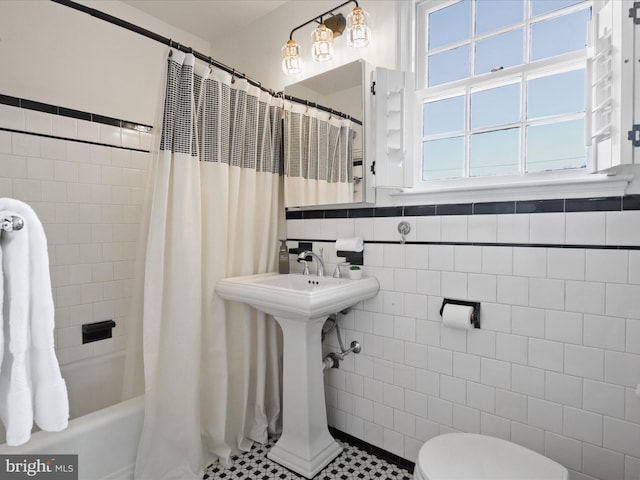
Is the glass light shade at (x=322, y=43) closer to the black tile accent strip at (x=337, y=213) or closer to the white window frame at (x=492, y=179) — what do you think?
the white window frame at (x=492, y=179)

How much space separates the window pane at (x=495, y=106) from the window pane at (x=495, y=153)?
0.05 metres

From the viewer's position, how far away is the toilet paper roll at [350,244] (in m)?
2.02

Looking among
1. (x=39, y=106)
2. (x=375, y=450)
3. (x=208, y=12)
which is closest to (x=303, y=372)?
(x=375, y=450)

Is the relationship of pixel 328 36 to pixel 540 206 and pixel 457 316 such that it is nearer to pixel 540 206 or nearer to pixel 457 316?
pixel 540 206

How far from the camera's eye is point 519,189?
5.11 feet

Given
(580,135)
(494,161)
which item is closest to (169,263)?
(494,161)

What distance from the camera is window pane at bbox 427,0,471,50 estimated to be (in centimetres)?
181

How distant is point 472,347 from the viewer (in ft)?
5.63

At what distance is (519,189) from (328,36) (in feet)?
4.40

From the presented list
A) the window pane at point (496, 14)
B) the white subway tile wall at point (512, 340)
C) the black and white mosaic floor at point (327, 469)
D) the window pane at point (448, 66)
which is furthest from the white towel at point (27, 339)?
the window pane at point (496, 14)

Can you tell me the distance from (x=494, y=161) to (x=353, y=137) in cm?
73

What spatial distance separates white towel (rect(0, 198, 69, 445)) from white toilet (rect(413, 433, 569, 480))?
1.15m

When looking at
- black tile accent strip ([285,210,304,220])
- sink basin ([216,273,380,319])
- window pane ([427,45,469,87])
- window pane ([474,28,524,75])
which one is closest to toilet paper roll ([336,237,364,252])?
sink basin ([216,273,380,319])

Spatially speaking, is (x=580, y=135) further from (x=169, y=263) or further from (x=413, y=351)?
(x=169, y=263)
